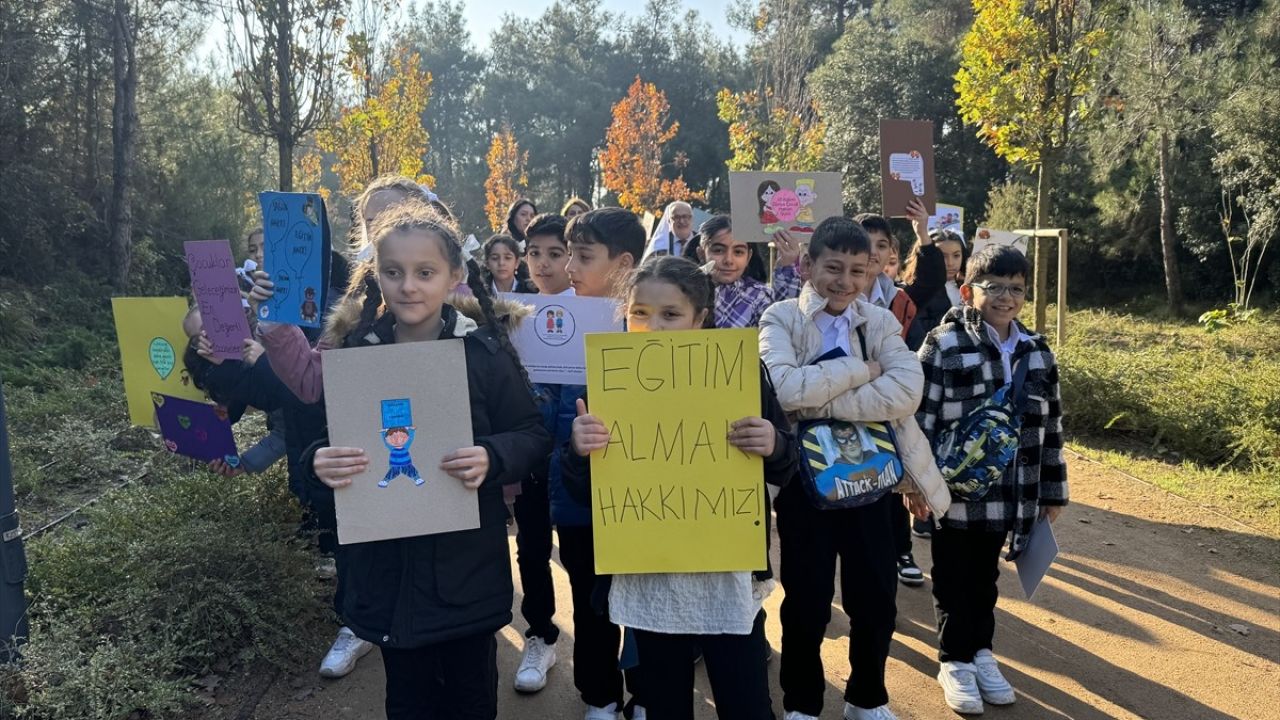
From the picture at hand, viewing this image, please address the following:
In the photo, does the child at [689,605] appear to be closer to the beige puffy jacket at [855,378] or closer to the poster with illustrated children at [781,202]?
the beige puffy jacket at [855,378]

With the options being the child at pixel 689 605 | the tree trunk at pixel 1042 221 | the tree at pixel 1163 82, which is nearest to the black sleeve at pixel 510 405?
the child at pixel 689 605

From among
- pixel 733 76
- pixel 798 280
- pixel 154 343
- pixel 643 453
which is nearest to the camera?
pixel 643 453

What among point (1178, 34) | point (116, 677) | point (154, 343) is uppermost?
point (1178, 34)

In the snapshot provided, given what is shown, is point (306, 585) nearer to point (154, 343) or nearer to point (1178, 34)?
point (154, 343)

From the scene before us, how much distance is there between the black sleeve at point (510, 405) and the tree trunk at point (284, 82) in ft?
26.8

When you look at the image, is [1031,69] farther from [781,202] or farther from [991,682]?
[991,682]

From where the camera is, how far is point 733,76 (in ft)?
107

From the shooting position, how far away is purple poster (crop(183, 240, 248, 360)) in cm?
309

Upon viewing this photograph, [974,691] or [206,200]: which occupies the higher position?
[206,200]

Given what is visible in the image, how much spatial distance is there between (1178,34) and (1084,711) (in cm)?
1728

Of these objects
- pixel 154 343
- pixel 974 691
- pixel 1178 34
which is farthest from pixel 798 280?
pixel 1178 34

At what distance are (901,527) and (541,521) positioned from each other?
6.85 ft

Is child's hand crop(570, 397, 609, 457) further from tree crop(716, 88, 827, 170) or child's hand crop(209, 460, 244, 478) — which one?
tree crop(716, 88, 827, 170)

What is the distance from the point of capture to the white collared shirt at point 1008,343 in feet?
10.3
